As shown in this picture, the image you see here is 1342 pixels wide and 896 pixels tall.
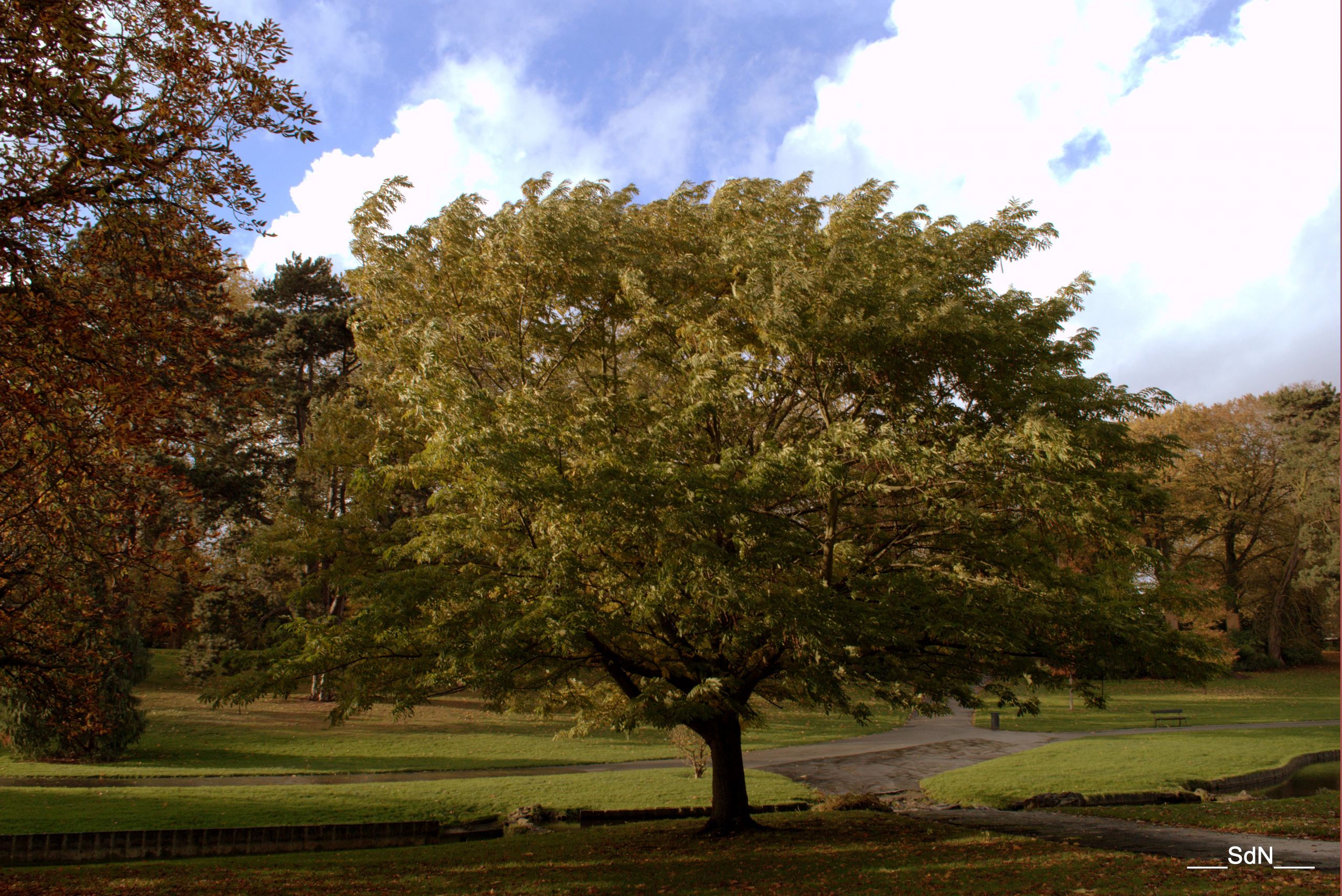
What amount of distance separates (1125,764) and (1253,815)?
8.37 m

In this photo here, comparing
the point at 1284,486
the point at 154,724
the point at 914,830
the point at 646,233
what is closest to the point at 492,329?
the point at 646,233

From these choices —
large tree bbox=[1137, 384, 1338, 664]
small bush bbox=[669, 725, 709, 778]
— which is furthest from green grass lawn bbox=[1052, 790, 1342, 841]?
large tree bbox=[1137, 384, 1338, 664]

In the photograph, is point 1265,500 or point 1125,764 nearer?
point 1125,764

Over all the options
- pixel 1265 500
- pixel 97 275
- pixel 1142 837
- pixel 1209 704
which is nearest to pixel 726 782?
pixel 1142 837

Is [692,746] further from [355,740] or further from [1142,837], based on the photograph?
[355,740]

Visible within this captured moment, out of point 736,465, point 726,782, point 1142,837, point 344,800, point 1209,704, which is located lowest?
point 1209,704

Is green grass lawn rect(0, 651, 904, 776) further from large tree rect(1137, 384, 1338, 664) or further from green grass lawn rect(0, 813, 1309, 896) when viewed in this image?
large tree rect(1137, 384, 1338, 664)

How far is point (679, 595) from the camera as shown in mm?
10172

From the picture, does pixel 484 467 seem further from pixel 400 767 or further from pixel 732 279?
pixel 400 767

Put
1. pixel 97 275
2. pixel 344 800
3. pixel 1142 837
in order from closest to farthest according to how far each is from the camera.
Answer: pixel 97 275
pixel 1142 837
pixel 344 800

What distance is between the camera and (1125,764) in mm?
21891

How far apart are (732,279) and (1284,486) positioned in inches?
2256

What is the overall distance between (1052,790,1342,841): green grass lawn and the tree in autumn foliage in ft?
52.4

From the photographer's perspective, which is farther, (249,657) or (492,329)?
(492,329)
